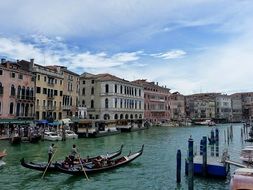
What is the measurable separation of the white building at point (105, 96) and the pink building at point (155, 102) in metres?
13.0

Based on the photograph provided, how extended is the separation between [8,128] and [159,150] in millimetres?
16061

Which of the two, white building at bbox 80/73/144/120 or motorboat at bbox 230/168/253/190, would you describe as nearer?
motorboat at bbox 230/168/253/190

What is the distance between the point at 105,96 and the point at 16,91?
18108mm

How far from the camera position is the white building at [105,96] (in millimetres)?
50719

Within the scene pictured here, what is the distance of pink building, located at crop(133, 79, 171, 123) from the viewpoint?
68062 mm

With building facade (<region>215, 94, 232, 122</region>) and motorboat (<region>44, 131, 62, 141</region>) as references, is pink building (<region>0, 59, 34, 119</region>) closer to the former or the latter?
motorboat (<region>44, 131, 62, 141</region>)

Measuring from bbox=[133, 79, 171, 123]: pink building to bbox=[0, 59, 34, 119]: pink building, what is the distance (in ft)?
105

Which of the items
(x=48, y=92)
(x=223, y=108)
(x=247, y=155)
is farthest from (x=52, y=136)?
(x=223, y=108)

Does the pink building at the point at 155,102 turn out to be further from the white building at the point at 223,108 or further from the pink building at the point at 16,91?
the pink building at the point at 16,91

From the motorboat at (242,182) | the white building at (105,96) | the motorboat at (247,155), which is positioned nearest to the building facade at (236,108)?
the white building at (105,96)

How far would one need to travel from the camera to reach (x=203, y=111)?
99188mm

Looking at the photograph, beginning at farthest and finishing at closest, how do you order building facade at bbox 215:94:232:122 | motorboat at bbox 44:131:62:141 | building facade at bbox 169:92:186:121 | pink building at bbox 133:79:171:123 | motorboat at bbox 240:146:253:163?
building facade at bbox 215:94:232:122, building facade at bbox 169:92:186:121, pink building at bbox 133:79:171:123, motorboat at bbox 44:131:62:141, motorboat at bbox 240:146:253:163

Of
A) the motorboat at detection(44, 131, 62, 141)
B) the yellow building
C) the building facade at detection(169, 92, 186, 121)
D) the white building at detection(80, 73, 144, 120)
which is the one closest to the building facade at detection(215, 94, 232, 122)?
the building facade at detection(169, 92, 186, 121)

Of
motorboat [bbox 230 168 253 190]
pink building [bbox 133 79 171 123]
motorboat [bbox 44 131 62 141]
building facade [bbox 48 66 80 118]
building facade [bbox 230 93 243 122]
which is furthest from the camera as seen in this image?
building facade [bbox 230 93 243 122]
